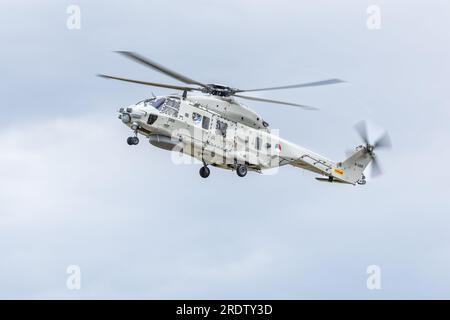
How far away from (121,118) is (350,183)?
631 inches

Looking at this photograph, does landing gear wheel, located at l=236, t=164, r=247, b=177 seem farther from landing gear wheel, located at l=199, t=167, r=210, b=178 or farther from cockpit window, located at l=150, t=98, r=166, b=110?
cockpit window, located at l=150, t=98, r=166, b=110

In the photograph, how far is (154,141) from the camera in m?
47.9

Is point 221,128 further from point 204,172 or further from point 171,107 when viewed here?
point 171,107

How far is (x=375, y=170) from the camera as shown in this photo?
56.9 m

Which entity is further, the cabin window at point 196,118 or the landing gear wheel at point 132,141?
the cabin window at point 196,118

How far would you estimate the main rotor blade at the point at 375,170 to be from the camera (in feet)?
186

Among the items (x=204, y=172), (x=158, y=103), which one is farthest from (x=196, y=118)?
(x=204, y=172)

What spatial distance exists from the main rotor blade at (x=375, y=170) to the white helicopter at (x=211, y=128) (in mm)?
4066

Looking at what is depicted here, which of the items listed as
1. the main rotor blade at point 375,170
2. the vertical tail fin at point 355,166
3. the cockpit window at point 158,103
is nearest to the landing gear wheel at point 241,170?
the cockpit window at point 158,103

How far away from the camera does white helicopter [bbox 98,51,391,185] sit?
47.7m

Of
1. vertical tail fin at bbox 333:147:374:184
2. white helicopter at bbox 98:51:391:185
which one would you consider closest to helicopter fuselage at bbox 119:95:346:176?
white helicopter at bbox 98:51:391:185

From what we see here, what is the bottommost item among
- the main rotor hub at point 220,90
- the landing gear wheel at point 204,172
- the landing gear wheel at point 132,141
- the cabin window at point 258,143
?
the landing gear wheel at point 204,172

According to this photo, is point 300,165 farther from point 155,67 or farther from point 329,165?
point 155,67

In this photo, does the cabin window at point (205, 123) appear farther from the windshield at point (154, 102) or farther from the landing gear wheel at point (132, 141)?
the landing gear wheel at point (132, 141)
